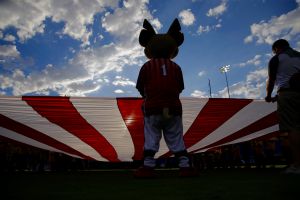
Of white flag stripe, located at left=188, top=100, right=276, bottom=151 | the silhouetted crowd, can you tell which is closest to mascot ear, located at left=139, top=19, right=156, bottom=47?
white flag stripe, located at left=188, top=100, right=276, bottom=151

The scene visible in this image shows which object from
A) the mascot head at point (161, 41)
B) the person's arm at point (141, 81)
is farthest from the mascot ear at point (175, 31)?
the person's arm at point (141, 81)

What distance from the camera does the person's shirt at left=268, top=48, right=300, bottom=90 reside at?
7.55 ft

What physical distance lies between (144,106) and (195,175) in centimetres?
68

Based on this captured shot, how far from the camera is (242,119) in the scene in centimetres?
382

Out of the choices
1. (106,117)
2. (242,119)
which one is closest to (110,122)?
(106,117)

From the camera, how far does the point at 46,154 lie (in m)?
8.23

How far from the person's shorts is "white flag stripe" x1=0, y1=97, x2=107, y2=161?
258cm

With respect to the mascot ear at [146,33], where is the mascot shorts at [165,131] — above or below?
below

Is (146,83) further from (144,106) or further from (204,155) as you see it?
(204,155)

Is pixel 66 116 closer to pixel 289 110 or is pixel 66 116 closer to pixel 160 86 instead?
pixel 160 86

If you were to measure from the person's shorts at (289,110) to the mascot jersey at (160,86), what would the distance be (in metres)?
0.82

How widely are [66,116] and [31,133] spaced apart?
750 mm

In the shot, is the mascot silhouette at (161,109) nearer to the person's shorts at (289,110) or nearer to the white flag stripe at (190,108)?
the person's shorts at (289,110)

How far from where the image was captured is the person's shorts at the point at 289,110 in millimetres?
2225
